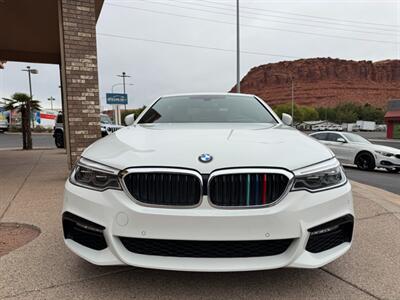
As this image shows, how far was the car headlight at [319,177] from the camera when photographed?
8.09 ft

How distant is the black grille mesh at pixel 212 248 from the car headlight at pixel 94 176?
1.22 feet

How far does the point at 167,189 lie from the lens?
7.94 ft

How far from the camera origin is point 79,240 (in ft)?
8.75

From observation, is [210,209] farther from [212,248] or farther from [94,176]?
[94,176]

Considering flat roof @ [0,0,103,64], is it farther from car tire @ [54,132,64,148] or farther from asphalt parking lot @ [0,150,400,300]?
asphalt parking lot @ [0,150,400,300]

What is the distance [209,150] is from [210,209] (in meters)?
0.43

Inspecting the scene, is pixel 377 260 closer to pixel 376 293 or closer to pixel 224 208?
pixel 376 293

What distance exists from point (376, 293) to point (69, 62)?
19.4 ft

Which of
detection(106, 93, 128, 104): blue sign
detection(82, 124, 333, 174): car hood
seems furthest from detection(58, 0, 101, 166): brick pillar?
detection(106, 93, 128, 104): blue sign

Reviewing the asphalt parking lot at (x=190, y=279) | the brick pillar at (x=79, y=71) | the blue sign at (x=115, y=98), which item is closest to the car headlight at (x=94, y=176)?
the asphalt parking lot at (x=190, y=279)

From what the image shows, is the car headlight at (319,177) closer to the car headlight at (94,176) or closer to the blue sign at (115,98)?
the car headlight at (94,176)

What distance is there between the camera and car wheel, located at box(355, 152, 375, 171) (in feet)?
42.5

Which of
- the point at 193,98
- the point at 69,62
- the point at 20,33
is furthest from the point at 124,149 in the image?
the point at 20,33

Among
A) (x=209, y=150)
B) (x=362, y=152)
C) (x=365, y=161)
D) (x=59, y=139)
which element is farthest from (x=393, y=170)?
(x=59, y=139)
